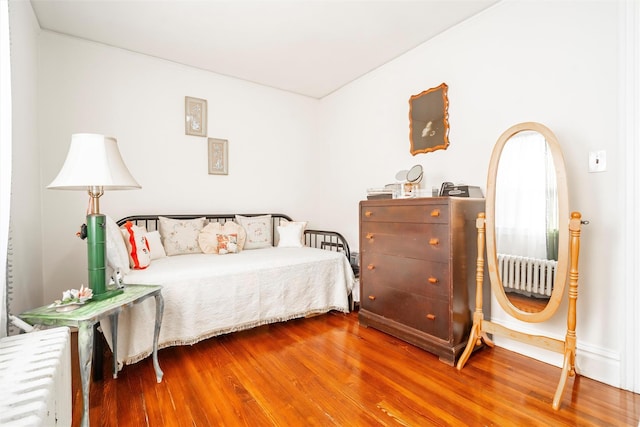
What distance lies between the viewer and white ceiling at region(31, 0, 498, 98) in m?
2.23

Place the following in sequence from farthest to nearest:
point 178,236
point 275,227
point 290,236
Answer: point 275,227 → point 290,236 → point 178,236

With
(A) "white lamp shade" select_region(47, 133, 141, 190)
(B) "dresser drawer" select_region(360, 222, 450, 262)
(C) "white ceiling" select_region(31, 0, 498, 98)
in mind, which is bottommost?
(B) "dresser drawer" select_region(360, 222, 450, 262)

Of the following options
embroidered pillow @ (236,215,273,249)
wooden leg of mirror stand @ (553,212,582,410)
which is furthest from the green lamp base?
wooden leg of mirror stand @ (553,212,582,410)

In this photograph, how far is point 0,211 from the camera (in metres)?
0.99

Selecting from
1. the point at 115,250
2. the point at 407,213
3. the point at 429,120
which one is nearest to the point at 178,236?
the point at 115,250

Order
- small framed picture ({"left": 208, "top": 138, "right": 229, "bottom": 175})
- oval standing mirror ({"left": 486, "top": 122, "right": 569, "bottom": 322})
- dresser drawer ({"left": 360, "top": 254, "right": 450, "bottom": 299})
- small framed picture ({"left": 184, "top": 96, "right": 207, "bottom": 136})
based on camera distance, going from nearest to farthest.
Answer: oval standing mirror ({"left": 486, "top": 122, "right": 569, "bottom": 322}) → dresser drawer ({"left": 360, "top": 254, "right": 450, "bottom": 299}) → small framed picture ({"left": 184, "top": 96, "right": 207, "bottom": 136}) → small framed picture ({"left": 208, "top": 138, "right": 229, "bottom": 175})

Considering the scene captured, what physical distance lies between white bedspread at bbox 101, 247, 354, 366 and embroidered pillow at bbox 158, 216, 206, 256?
0.61ft

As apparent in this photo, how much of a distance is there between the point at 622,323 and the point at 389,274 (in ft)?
4.39

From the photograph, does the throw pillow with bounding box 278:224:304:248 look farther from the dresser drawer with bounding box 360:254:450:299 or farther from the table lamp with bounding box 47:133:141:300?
the table lamp with bounding box 47:133:141:300

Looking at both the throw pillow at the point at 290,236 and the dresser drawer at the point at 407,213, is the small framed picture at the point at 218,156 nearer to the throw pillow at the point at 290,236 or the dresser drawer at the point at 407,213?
the throw pillow at the point at 290,236

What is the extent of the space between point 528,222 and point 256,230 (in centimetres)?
246

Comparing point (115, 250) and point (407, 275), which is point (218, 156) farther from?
point (407, 275)

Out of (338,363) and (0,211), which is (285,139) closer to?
(338,363)

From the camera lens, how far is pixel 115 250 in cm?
194
